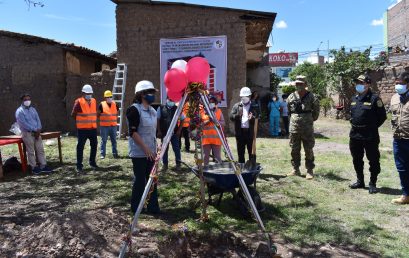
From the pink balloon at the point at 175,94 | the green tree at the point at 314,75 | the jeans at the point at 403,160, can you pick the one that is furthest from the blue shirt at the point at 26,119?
the green tree at the point at 314,75

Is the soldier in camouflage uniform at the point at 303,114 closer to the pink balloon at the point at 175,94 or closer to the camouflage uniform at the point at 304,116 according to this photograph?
the camouflage uniform at the point at 304,116

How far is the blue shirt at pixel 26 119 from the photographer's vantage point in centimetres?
817

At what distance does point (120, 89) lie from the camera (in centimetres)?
1493

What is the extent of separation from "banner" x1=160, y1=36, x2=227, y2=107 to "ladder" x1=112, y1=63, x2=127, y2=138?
1459 mm

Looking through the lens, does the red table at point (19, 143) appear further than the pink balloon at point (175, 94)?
Yes

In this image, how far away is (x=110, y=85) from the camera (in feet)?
49.5

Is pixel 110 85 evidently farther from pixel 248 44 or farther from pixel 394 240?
pixel 394 240

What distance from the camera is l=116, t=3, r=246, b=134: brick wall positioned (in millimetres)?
13805

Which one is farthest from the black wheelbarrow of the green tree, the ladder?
the green tree

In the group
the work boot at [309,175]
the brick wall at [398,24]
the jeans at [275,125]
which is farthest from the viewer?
the brick wall at [398,24]

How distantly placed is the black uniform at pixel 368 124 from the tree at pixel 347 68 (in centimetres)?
1548

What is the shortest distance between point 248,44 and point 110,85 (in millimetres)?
5843

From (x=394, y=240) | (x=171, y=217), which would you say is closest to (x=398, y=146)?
(x=394, y=240)

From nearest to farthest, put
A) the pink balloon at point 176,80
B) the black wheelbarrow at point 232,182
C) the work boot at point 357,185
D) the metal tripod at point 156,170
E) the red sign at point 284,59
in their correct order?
1. the metal tripod at point 156,170
2. the pink balloon at point 176,80
3. the black wheelbarrow at point 232,182
4. the work boot at point 357,185
5. the red sign at point 284,59
